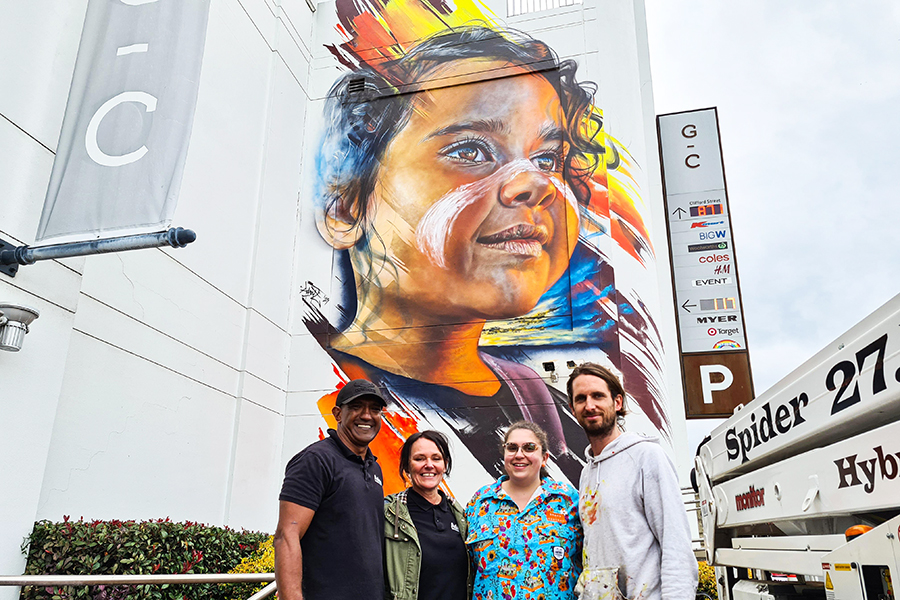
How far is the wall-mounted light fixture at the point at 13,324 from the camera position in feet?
14.7

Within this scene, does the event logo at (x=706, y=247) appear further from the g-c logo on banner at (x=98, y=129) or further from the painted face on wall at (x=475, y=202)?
the g-c logo on banner at (x=98, y=129)

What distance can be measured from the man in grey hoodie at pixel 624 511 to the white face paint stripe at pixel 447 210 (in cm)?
730

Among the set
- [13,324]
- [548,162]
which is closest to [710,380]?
[548,162]

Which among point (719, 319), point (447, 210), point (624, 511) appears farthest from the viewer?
point (447, 210)

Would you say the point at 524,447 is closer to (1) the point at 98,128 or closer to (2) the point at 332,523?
(2) the point at 332,523

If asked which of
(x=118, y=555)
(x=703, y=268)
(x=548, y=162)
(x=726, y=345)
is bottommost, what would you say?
(x=118, y=555)

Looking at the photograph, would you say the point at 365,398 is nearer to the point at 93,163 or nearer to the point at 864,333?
the point at 864,333

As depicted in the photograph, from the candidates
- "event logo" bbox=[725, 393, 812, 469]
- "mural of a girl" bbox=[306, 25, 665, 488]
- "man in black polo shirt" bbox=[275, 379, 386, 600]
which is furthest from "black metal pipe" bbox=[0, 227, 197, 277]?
"mural of a girl" bbox=[306, 25, 665, 488]

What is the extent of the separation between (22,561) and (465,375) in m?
5.83

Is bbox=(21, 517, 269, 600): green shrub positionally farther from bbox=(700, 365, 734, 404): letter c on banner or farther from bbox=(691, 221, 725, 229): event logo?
bbox=(691, 221, 725, 229): event logo

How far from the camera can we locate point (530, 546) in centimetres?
296

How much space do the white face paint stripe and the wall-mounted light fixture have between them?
6202 mm

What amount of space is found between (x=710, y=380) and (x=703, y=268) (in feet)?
5.06

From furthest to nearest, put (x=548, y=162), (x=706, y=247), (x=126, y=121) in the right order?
(x=548, y=162) → (x=706, y=247) → (x=126, y=121)
